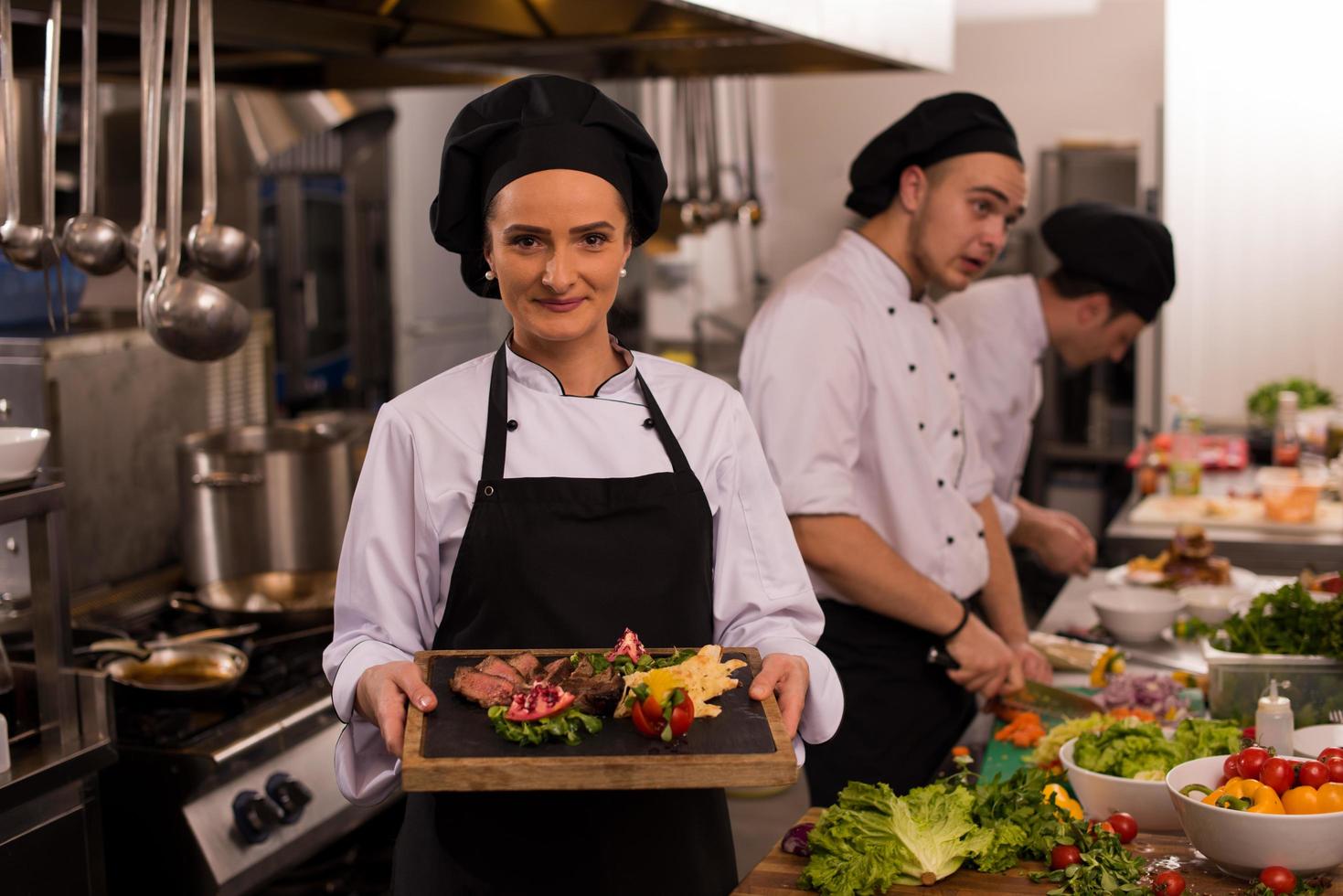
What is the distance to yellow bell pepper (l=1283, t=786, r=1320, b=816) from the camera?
1.53 m

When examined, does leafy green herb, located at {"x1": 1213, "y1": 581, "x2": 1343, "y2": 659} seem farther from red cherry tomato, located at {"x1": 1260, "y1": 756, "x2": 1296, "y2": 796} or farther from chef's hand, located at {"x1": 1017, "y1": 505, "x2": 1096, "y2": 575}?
chef's hand, located at {"x1": 1017, "y1": 505, "x2": 1096, "y2": 575}

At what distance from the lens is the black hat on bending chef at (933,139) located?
2.43 meters

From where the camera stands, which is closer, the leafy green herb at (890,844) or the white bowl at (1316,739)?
the leafy green herb at (890,844)

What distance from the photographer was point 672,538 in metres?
1.59

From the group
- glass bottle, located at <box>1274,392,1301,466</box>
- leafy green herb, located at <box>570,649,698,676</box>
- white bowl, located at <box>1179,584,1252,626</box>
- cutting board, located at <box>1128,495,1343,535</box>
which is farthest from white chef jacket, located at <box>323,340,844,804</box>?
glass bottle, located at <box>1274,392,1301,466</box>

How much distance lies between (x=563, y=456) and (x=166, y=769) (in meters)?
1.06

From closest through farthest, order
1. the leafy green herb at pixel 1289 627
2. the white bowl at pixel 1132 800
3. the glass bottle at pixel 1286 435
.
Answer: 1. the white bowl at pixel 1132 800
2. the leafy green herb at pixel 1289 627
3. the glass bottle at pixel 1286 435

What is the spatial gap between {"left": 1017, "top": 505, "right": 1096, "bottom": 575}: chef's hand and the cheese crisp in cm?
199

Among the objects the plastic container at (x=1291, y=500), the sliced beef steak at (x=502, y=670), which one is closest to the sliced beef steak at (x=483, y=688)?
the sliced beef steak at (x=502, y=670)

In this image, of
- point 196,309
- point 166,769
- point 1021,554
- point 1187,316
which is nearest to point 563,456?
point 196,309

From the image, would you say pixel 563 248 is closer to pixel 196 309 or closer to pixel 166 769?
pixel 196 309

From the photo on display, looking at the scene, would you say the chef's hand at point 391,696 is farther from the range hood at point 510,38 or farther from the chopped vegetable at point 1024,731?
the chopped vegetable at point 1024,731

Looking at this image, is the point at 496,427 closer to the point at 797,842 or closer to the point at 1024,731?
the point at 797,842

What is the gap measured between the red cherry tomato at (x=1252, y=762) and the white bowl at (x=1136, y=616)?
1.25 m
